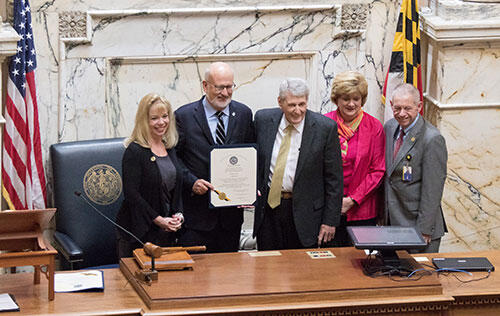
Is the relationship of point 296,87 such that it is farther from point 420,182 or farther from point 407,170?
point 420,182

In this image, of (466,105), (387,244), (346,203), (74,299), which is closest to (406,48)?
(466,105)

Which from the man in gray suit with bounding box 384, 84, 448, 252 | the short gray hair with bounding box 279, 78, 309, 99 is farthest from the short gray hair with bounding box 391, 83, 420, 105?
the short gray hair with bounding box 279, 78, 309, 99

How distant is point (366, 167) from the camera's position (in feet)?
19.7

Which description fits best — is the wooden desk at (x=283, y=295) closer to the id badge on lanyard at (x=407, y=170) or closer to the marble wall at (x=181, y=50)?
the id badge on lanyard at (x=407, y=170)

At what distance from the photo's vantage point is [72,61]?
21.7 feet

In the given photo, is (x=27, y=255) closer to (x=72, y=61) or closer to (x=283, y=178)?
(x=283, y=178)

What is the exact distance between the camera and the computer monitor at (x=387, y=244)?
497cm

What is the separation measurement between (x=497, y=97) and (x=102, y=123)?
9.86ft

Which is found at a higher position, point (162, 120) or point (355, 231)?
point (162, 120)

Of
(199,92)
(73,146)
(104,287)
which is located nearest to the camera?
(104,287)

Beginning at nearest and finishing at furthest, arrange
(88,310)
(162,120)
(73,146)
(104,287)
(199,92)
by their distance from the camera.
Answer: (88,310)
(104,287)
(162,120)
(73,146)
(199,92)

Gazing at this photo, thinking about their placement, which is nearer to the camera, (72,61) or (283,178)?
(283,178)

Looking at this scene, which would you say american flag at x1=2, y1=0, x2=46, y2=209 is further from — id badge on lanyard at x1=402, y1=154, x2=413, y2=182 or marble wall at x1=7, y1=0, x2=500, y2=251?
id badge on lanyard at x1=402, y1=154, x2=413, y2=182

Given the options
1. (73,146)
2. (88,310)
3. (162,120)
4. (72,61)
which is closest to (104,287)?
(88,310)
